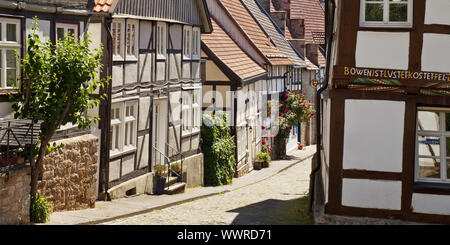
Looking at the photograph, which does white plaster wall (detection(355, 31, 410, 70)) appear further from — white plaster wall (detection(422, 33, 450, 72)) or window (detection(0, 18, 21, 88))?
window (detection(0, 18, 21, 88))

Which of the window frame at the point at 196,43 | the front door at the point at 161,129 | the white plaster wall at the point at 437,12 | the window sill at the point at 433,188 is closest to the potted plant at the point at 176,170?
the front door at the point at 161,129

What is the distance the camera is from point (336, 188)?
11.9 meters

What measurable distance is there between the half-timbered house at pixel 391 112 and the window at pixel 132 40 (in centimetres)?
764

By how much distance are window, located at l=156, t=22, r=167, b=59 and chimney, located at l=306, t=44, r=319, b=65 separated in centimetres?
2776

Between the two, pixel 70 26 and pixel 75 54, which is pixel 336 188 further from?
Result: pixel 70 26

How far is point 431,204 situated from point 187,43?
43.2ft

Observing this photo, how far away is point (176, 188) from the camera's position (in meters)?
20.3

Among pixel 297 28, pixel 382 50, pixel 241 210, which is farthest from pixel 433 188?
pixel 297 28

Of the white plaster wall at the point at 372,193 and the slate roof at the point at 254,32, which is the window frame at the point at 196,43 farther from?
the white plaster wall at the point at 372,193

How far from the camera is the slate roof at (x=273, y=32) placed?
3823cm

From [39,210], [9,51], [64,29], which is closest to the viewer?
[9,51]

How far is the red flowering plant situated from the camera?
36.3 m

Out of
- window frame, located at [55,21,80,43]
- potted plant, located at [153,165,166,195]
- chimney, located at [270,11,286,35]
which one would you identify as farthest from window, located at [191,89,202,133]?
chimney, located at [270,11,286,35]

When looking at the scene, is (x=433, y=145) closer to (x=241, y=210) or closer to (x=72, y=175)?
(x=241, y=210)
